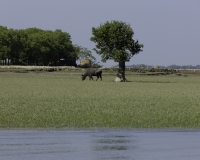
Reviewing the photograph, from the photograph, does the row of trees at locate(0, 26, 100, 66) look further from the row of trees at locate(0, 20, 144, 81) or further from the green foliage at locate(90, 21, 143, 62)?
the green foliage at locate(90, 21, 143, 62)

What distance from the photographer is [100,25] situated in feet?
221

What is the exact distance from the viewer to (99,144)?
55.8ft

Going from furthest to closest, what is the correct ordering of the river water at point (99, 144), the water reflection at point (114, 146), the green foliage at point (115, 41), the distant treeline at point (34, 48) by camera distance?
1. the distant treeline at point (34, 48)
2. the green foliage at point (115, 41)
3. the water reflection at point (114, 146)
4. the river water at point (99, 144)

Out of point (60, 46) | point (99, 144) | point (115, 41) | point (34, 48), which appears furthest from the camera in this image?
point (60, 46)

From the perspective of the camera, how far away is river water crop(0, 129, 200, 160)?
591 inches

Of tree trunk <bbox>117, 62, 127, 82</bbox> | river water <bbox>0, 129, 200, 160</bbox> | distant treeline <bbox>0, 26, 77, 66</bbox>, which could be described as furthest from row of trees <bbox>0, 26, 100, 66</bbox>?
river water <bbox>0, 129, 200, 160</bbox>

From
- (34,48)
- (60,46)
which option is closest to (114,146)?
(34,48)

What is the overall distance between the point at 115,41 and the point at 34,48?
7230cm

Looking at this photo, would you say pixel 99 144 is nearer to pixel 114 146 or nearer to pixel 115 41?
pixel 114 146

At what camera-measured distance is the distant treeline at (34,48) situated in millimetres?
129375

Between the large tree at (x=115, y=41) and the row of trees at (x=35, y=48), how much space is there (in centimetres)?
6027

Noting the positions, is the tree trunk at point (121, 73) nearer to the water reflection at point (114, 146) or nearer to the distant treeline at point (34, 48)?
the water reflection at point (114, 146)

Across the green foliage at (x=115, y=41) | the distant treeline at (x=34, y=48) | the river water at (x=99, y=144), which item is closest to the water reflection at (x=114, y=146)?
the river water at (x=99, y=144)

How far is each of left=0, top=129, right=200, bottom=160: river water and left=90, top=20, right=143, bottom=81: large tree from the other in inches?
1831
